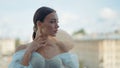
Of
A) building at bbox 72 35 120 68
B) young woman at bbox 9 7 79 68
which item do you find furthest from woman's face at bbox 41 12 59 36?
building at bbox 72 35 120 68

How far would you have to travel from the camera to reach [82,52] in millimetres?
26547

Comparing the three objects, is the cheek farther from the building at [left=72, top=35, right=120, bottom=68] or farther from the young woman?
the building at [left=72, top=35, right=120, bottom=68]

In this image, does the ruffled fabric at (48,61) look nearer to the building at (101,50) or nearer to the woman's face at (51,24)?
the woman's face at (51,24)

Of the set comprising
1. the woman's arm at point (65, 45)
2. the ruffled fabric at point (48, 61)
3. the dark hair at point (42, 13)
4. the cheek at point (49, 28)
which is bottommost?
the ruffled fabric at point (48, 61)

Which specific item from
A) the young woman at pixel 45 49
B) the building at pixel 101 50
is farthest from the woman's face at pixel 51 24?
the building at pixel 101 50

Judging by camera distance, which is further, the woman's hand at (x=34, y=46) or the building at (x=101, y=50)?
the building at (x=101, y=50)

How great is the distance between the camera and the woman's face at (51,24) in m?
1.09

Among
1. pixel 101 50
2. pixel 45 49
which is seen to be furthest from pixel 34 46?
pixel 101 50

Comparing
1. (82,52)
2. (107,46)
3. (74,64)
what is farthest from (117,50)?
(74,64)

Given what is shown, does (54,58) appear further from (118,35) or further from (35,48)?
(118,35)

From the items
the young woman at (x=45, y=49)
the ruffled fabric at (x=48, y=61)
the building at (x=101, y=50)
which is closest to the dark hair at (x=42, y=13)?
the young woman at (x=45, y=49)

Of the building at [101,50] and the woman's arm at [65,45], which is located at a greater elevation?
the building at [101,50]

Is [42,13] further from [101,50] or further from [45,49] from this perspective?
[101,50]

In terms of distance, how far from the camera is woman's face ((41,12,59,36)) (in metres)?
1.09
